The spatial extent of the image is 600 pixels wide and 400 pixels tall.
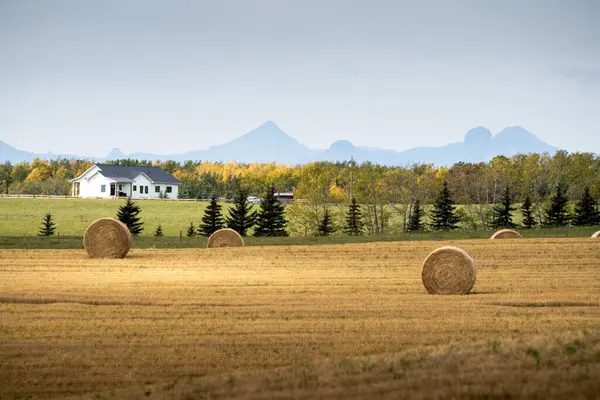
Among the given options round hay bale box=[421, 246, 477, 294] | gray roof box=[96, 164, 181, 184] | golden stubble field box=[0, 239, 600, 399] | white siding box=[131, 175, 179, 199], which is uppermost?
gray roof box=[96, 164, 181, 184]

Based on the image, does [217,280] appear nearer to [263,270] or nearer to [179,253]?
[263,270]

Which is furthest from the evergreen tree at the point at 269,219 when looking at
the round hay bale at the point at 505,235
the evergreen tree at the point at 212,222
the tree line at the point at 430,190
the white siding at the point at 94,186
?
the white siding at the point at 94,186

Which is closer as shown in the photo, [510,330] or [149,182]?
[510,330]

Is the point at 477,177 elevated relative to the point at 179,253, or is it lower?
elevated

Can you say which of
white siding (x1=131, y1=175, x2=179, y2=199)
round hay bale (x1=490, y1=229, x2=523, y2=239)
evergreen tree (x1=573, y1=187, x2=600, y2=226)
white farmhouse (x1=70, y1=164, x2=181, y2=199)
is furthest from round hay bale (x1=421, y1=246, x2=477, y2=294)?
white siding (x1=131, y1=175, x2=179, y2=199)

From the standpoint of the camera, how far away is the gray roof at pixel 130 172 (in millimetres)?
105125

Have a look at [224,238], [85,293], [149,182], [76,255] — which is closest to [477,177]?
[149,182]

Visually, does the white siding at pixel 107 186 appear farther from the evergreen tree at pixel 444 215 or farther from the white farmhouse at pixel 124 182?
the evergreen tree at pixel 444 215

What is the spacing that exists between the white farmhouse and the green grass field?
8.92 meters

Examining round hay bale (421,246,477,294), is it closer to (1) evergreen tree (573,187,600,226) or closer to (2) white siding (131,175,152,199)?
(1) evergreen tree (573,187,600,226)

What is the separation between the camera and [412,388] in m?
10.4

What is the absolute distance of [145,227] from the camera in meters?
71.6

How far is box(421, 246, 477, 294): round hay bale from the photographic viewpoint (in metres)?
23.0

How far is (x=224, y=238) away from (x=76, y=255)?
7013 mm
